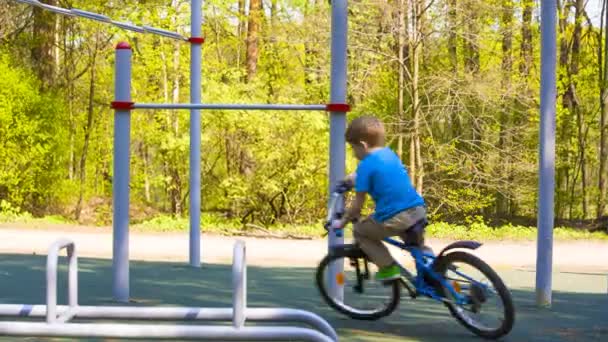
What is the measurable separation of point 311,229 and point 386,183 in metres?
13.5

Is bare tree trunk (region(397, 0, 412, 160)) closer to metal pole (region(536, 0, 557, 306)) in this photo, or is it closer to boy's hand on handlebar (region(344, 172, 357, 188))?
metal pole (region(536, 0, 557, 306))

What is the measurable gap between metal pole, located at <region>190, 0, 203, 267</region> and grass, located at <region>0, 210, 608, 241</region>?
7.20 meters

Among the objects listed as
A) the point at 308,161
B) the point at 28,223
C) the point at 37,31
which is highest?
the point at 37,31

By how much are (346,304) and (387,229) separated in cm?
94

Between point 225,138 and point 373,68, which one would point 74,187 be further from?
point 373,68

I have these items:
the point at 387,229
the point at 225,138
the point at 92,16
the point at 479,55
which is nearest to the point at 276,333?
the point at 387,229

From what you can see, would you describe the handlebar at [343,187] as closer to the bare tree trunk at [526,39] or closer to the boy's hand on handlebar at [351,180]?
the boy's hand on handlebar at [351,180]

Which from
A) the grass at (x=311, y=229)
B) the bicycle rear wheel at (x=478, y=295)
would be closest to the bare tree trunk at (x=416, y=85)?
the grass at (x=311, y=229)

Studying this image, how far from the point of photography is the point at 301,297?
24.8ft

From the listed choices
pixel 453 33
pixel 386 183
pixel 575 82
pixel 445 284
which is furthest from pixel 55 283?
pixel 575 82

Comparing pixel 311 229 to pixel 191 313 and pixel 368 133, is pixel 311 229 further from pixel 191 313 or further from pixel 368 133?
pixel 191 313

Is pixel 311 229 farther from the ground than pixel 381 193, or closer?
Result: closer

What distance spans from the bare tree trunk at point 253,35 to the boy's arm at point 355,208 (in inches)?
772

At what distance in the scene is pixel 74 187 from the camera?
23703 mm
